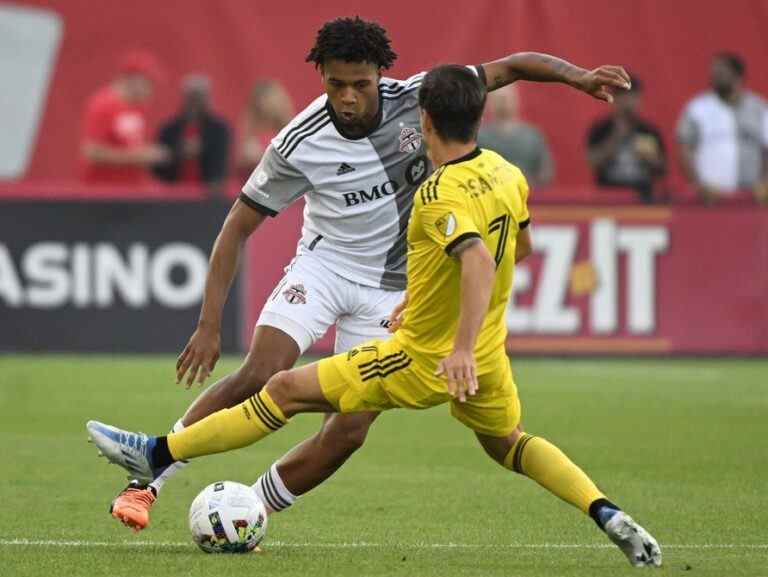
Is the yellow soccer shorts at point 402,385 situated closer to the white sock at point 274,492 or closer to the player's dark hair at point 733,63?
the white sock at point 274,492

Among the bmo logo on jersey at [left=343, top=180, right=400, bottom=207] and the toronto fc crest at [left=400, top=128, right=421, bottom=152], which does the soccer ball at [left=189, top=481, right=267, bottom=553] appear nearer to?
the bmo logo on jersey at [left=343, top=180, right=400, bottom=207]

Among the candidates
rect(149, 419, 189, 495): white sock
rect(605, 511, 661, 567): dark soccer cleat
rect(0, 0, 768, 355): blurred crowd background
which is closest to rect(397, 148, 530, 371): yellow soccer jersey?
rect(605, 511, 661, 567): dark soccer cleat

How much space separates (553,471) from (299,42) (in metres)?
13.0

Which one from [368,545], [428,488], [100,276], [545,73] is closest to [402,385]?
[368,545]

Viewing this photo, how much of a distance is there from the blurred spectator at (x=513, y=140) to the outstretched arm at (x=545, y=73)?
9.59 m

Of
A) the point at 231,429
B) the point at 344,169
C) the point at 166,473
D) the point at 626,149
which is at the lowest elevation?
the point at 166,473

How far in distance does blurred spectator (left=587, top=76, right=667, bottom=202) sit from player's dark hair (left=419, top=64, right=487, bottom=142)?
11.6 meters

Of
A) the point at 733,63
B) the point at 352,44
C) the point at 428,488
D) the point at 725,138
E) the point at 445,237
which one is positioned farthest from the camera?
the point at 725,138

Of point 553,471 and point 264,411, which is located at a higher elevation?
point 264,411

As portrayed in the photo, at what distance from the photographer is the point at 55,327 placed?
17.2 m

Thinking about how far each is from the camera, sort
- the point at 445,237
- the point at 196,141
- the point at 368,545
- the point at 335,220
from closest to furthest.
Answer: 1. the point at 445,237
2. the point at 368,545
3. the point at 335,220
4. the point at 196,141

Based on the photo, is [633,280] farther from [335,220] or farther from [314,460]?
[314,460]

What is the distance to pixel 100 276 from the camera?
17172mm

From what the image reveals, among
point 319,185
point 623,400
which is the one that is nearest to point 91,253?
point 623,400
